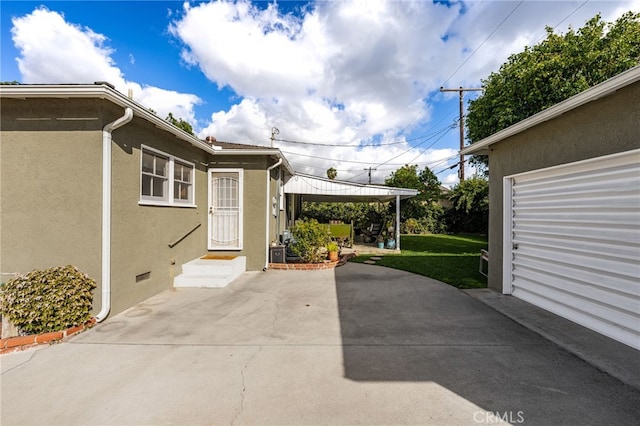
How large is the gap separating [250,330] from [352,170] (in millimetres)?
35280

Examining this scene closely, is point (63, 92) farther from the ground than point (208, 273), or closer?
farther from the ground

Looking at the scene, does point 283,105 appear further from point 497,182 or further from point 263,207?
point 497,182

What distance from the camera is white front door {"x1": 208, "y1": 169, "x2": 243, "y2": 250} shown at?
26.9 ft

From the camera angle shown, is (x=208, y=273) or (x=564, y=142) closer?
(x=564, y=142)

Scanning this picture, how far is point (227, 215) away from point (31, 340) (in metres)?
5.03

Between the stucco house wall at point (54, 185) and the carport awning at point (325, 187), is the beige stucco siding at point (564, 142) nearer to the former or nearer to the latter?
the carport awning at point (325, 187)

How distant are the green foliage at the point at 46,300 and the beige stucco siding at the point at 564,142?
768 centimetres

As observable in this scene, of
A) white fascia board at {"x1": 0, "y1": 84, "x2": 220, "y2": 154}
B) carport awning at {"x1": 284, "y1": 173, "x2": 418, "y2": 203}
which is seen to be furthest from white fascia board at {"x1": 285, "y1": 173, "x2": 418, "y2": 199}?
white fascia board at {"x1": 0, "y1": 84, "x2": 220, "y2": 154}

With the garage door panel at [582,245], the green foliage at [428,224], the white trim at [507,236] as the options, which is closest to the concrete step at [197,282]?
the white trim at [507,236]

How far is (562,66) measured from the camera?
921 cm

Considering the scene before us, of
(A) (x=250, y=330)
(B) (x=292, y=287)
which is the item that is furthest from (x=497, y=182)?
(A) (x=250, y=330)

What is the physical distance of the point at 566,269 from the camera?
4.51 metres

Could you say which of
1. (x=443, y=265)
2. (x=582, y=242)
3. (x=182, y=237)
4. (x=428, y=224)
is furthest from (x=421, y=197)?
(x=182, y=237)

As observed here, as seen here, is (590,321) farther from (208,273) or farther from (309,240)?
(208,273)
